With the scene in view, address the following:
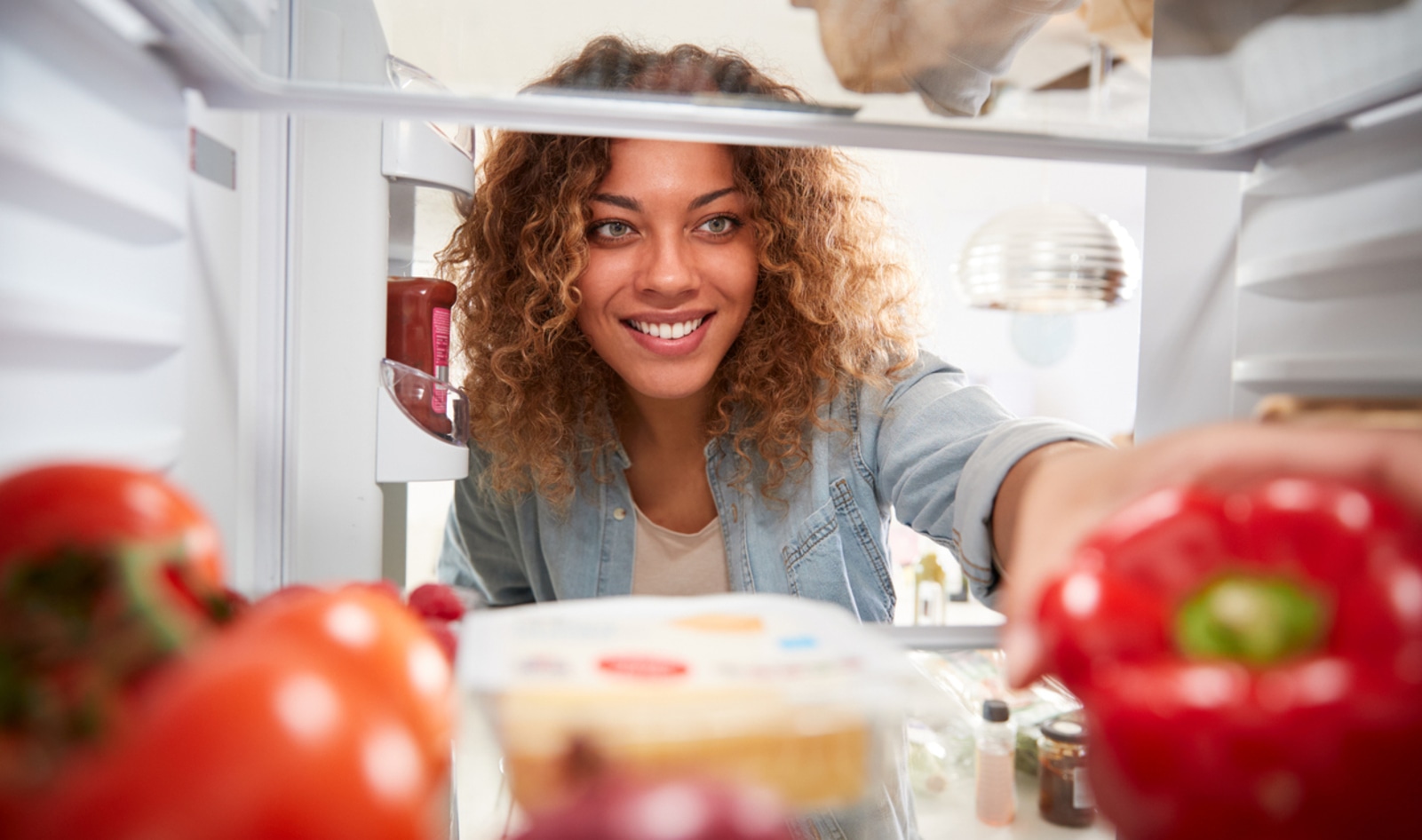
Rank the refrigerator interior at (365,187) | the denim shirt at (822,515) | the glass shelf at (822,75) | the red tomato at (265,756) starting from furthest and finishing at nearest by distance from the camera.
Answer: the denim shirt at (822,515) → the glass shelf at (822,75) → the refrigerator interior at (365,187) → the red tomato at (265,756)

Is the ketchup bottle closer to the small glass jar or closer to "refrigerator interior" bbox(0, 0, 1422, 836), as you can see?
"refrigerator interior" bbox(0, 0, 1422, 836)

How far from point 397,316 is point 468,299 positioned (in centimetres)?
50

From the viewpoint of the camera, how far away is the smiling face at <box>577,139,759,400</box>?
1191 millimetres

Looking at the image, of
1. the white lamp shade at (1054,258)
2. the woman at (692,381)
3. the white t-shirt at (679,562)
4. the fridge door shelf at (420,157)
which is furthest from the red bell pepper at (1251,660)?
the white lamp shade at (1054,258)

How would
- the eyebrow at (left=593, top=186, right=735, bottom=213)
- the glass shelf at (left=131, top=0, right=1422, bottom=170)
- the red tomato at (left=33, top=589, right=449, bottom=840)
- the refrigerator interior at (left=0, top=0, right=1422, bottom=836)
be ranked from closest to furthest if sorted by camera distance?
the red tomato at (left=33, top=589, right=449, bottom=840)
the refrigerator interior at (left=0, top=0, right=1422, bottom=836)
the glass shelf at (left=131, top=0, right=1422, bottom=170)
the eyebrow at (left=593, top=186, right=735, bottom=213)

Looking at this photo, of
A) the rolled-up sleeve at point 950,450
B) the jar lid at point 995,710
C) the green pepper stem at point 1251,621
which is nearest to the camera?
the green pepper stem at point 1251,621

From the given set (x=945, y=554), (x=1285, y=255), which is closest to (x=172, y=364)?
(x=1285, y=255)

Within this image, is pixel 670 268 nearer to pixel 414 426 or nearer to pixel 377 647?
pixel 414 426

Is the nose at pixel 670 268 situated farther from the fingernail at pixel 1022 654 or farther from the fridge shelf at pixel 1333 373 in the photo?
the fingernail at pixel 1022 654

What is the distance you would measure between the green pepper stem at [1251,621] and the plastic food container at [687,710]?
0.13 metres

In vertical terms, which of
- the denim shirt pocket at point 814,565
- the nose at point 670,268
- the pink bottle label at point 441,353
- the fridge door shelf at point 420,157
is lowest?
the denim shirt pocket at point 814,565

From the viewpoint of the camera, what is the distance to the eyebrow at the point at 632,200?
120 cm

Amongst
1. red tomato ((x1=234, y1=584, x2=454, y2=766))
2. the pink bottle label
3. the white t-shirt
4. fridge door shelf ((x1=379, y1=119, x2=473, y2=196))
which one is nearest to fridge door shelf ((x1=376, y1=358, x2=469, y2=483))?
the pink bottle label

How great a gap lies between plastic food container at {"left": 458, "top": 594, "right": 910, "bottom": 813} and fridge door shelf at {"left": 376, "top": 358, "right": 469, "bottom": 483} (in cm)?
50
